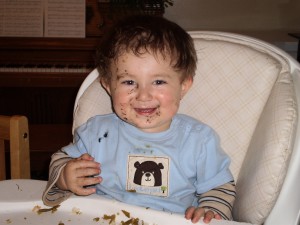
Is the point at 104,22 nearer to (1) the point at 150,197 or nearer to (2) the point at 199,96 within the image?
(2) the point at 199,96

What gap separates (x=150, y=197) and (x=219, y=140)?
23 centimetres

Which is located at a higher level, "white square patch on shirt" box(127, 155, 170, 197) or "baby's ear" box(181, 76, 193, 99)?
"baby's ear" box(181, 76, 193, 99)

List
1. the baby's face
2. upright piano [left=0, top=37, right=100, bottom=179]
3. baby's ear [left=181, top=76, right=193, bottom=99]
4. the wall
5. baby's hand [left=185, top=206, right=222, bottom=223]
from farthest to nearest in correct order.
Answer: the wall
upright piano [left=0, top=37, right=100, bottom=179]
baby's ear [left=181, top=76, right=193, bottom=99]
the baby's face
baby's hand [left=185, top=206, right=222, bottom=223]

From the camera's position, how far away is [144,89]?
0.97 m

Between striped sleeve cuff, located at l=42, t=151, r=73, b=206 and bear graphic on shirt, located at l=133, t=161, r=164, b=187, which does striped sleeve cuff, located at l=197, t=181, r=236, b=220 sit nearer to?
bear graphic on shirt, located at l=133, t=161, r=164, b=187

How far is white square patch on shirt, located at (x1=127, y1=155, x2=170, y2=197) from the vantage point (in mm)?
1004

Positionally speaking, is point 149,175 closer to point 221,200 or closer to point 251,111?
point 221,200

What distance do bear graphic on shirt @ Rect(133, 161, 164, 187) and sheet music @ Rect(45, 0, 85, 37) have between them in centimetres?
166

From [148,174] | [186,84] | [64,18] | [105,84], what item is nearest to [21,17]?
[64,18]

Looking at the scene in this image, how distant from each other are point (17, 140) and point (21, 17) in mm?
1538

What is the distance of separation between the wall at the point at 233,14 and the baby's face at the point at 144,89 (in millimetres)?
2113

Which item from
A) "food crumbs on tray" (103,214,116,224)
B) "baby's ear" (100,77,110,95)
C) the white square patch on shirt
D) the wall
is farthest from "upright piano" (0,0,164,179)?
"food crumbs on tray" (103,214,116,224)

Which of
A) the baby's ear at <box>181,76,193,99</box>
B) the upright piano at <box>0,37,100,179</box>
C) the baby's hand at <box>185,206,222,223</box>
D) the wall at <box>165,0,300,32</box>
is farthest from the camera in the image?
the wall at <box>165,0,300,32</box>

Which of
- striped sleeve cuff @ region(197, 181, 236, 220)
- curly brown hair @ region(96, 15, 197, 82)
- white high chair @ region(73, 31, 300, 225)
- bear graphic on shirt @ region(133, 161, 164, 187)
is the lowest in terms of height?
striped sleeve cuff @ region(197, 181, 236, 220)
